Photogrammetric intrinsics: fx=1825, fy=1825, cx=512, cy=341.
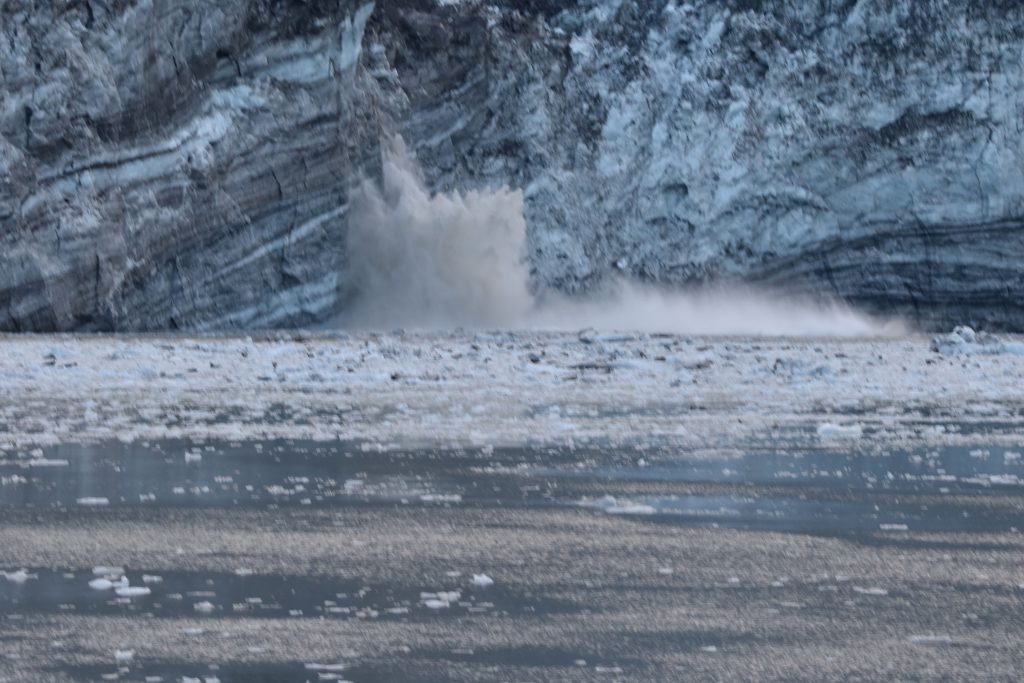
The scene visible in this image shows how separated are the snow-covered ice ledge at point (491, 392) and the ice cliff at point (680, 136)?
5679 millimetres

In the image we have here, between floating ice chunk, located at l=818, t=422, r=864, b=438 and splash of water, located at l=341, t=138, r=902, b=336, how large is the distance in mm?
15893

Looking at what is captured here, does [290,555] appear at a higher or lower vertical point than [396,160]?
lower

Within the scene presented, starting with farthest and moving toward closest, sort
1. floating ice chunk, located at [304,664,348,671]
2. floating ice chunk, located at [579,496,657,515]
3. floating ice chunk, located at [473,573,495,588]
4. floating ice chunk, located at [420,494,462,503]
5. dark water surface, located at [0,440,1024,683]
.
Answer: floating ice chunk, located at [420,494,462,503]
floating ice chunk, located at [579,496,657,515]
floating ice chunk, located at [473,573,495,588]
dark water surface, located at [0,440,1024,683]
floating ice chunk, located at [304,664,348,671]

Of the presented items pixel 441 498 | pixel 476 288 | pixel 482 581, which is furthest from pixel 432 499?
pixel 476 288

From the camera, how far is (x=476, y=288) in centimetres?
2709

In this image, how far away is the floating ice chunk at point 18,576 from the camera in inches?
217

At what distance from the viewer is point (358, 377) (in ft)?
49.0

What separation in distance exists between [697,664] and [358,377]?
10.5 m

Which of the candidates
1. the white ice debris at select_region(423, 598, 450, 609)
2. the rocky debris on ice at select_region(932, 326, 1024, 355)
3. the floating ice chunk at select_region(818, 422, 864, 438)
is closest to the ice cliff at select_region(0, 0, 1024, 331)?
the rocky debris on ice at select_region(932, 326, 1024, 355)

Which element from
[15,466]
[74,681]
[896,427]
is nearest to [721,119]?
[896,427]

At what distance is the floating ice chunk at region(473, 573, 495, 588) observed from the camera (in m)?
5.58

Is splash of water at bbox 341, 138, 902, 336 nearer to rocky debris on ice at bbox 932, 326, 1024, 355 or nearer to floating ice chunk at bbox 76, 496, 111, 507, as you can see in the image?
rocky debris on ice at bbox 932, 326, 1024, 355

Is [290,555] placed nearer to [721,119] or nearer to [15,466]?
[15,466]

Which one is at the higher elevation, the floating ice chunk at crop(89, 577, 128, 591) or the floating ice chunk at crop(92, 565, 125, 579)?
the floating ice chunk at crop(92, 565, 125, 579)
